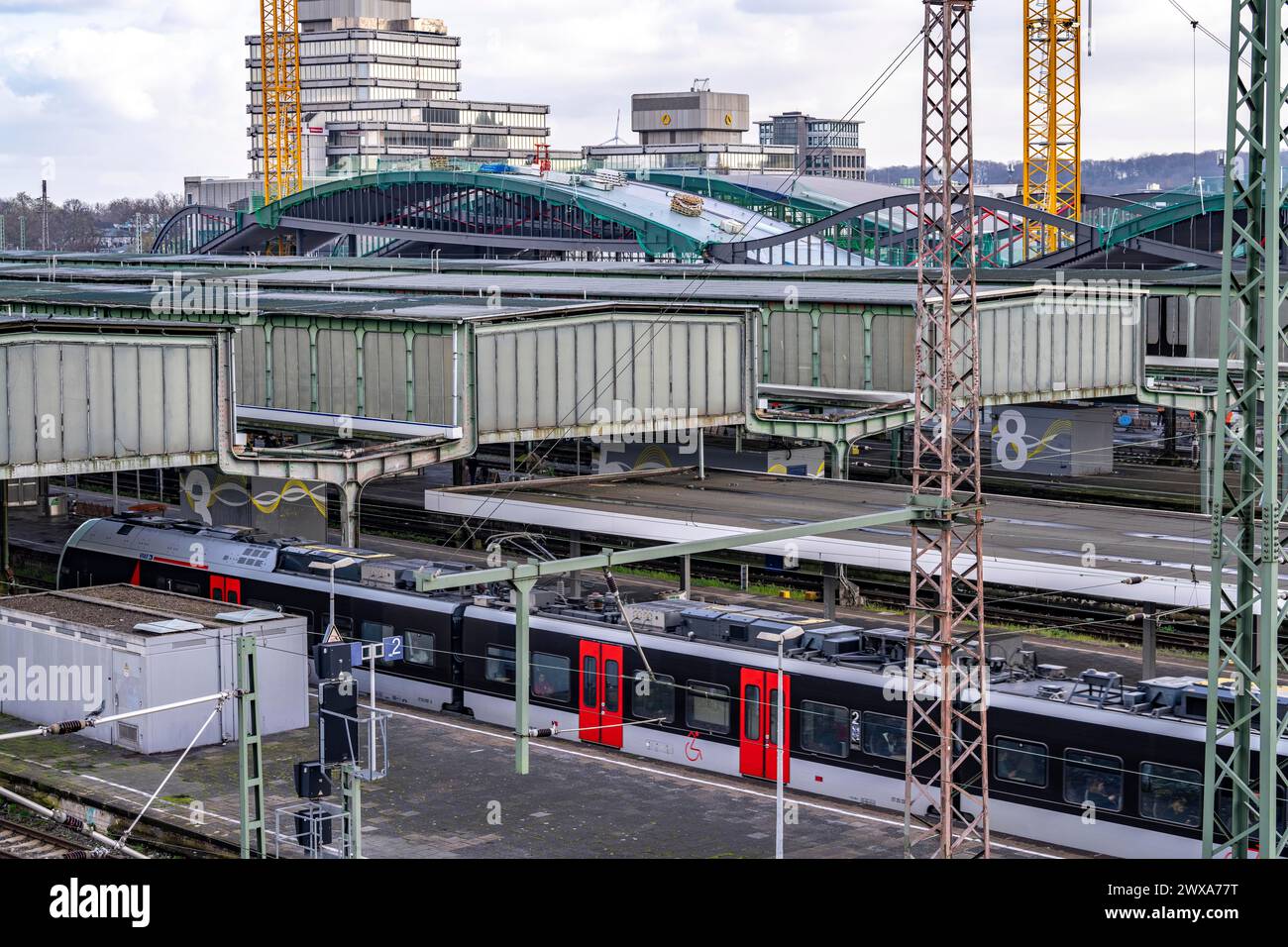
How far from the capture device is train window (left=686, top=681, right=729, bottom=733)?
29062 millimetres

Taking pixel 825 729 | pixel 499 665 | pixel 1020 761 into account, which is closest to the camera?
pixel 1020 761

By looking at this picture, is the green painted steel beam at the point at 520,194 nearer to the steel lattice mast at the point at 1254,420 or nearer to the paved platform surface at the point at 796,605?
the paved platform surface at the point at 796,605

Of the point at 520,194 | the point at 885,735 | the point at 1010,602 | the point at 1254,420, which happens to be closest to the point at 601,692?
the point at 885,735

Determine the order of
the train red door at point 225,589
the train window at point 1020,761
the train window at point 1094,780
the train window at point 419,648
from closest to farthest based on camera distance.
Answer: the train window at point 1094,780
the train window at point 1020,761
the train window at point 419,648
the train red door at point 225,589

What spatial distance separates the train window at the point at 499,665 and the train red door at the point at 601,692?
1.87 meters

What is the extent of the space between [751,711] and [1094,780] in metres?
6.16

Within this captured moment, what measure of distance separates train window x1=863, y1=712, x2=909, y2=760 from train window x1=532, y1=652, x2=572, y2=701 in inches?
248

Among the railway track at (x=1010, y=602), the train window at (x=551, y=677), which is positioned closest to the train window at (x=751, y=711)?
the train window at (x=551, y=677)

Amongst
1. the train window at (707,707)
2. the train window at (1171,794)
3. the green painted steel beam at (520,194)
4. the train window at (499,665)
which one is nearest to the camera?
the train window at (1171,794)

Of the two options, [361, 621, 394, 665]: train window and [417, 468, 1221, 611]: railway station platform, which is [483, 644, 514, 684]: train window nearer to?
[361, 621, 394, 665]: train window

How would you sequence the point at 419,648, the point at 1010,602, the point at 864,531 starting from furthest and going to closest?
the point at 1010,602 < the point at 864,531 < the point at 419,648

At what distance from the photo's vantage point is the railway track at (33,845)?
25719mm

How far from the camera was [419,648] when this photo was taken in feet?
113

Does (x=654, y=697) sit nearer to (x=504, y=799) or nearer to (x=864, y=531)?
(x=504, y=799)
